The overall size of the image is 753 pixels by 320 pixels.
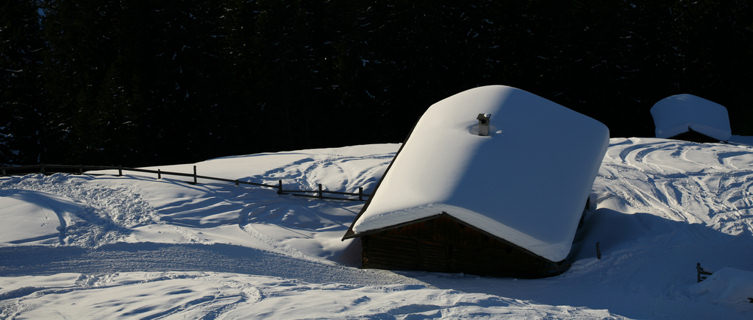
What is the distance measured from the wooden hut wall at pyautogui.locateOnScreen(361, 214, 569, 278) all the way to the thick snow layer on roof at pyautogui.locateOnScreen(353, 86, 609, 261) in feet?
2.04

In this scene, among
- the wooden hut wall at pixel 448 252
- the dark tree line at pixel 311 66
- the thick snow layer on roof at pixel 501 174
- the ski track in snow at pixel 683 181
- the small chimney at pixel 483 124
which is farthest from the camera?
the dark tree line at pixel 311 66

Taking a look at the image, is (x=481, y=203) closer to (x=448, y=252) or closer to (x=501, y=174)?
(x=501, y=174)

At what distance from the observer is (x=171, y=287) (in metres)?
15.6

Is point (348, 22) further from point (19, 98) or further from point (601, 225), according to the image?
point (601, 225)

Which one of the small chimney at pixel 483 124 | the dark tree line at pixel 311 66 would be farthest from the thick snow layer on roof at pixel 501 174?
the dark tree line at pixel 311 66

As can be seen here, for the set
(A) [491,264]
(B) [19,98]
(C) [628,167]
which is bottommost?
(A) [491,264]

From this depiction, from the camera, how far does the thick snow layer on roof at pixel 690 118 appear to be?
37.2m

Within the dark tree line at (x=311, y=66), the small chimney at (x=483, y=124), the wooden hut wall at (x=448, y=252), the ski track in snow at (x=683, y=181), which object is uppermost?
the dark tree line at (x=311, y=66)

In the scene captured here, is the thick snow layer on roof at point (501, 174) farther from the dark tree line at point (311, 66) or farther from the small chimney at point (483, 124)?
the dark tree line at point (311, 66)

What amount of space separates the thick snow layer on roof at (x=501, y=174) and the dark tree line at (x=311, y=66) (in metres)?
19.1

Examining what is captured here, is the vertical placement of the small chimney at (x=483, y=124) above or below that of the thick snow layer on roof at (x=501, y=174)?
above

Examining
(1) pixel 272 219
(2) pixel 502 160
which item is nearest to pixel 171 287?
(1) pixel 272 219

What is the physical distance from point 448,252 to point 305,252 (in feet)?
15.4

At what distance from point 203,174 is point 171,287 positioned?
531 inches
